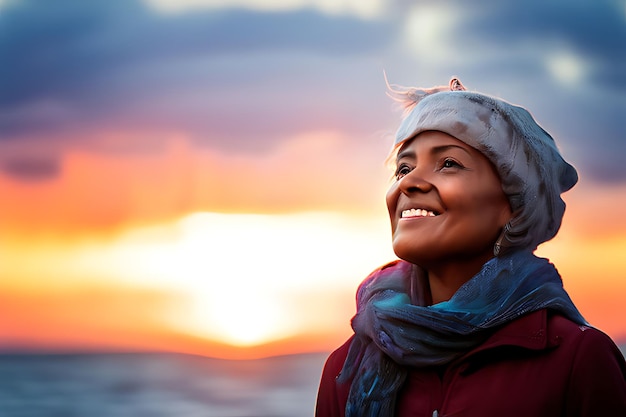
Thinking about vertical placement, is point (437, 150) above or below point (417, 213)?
above

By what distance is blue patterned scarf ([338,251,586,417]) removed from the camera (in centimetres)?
242

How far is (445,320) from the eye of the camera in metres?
2.41

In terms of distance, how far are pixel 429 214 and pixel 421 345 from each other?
1.26 feet

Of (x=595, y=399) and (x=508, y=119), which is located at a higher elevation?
(x=508, y=119)

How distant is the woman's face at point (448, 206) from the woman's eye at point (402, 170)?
0.06 metres

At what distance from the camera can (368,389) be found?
2.57 m

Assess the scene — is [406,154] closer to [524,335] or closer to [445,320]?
[445,320]

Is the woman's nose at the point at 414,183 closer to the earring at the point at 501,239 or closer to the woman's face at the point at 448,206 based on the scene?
the woman's face at the point at 448,206

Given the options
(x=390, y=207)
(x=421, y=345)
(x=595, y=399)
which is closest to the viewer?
(x=595, y=399)

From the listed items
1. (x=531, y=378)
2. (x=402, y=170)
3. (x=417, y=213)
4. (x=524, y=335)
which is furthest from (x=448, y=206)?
(x=531, y=378)

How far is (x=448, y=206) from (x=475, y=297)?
270 mm

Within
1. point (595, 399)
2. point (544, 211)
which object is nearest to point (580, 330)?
point (595, 399)

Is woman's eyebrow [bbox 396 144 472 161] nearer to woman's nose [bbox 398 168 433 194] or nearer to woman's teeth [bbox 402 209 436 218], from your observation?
woman's nose [bbox 398 168 433 194]

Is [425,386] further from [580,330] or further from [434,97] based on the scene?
[434,97]
